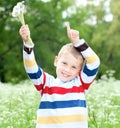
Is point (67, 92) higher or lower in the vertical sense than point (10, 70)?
higher

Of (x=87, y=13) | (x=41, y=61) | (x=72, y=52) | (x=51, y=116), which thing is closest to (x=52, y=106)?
(x=51, y=116)

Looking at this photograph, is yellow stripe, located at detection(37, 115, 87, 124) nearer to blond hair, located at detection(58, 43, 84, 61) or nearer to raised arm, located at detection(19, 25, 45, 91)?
raised arm, located at detection(19, 25, 45, 91)

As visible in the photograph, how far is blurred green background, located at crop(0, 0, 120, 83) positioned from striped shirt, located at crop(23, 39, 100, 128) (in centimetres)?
3649

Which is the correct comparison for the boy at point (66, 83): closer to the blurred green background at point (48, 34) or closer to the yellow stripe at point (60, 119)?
the yellow stripe at point (60, 119)

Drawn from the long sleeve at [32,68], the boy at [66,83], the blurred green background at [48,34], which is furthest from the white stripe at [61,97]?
the blurred green background at [48,34]

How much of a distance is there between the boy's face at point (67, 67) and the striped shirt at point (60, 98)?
4cm

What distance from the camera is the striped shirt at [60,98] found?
15.9 feet

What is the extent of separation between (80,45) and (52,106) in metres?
0.56

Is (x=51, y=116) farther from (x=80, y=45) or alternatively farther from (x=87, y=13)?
(x=87, y=13)

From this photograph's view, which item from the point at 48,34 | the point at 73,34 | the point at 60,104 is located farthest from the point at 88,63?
the point at 48,34

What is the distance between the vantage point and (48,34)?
43594 millimetres

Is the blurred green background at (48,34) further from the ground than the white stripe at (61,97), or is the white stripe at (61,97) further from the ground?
the white stripe at (61,97)

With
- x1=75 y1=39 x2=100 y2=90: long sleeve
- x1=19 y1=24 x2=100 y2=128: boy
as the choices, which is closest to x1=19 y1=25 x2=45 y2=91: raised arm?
x1=19 y1=24 x2=100 y2=128: boy

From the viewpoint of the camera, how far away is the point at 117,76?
4534 cm
